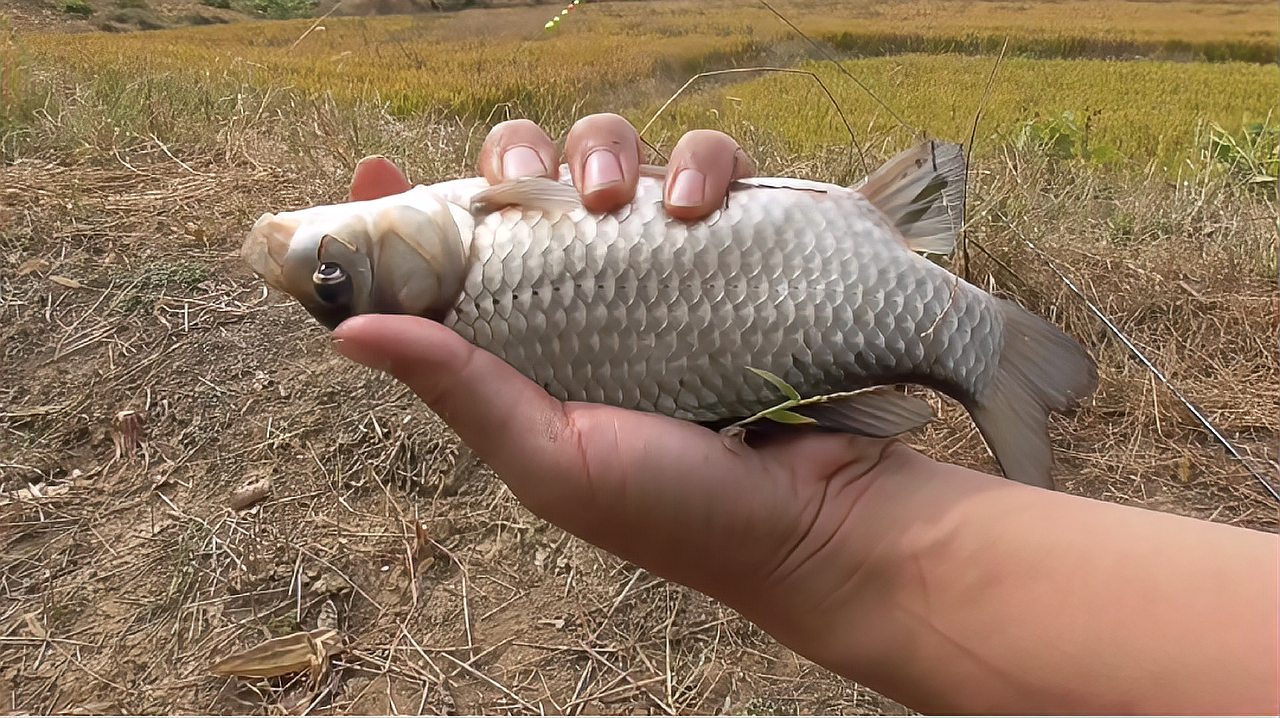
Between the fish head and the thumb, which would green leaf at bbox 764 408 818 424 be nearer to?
the thumb

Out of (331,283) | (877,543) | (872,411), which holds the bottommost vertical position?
(877,543)

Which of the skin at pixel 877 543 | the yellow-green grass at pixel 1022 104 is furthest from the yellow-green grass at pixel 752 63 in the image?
the skin at pixel 877 543

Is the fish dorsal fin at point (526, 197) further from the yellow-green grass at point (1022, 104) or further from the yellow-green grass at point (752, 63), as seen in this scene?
the yellow-green grass at point (1022, 104)

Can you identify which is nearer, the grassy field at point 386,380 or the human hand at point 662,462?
the human hand at point 662,462

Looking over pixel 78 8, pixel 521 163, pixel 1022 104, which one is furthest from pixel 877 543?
pixel 78 8

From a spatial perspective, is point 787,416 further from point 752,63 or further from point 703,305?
point 752,63

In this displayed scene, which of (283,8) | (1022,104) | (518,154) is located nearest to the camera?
(518,154)

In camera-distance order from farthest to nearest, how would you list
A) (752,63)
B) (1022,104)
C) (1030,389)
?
(1022,104)
(752,63)
(1030,389)
